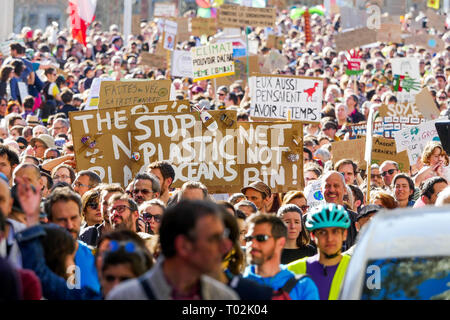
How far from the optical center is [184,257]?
340cm

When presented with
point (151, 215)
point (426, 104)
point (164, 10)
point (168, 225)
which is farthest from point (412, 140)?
point (164, 10)

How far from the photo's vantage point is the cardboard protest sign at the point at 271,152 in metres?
9.61

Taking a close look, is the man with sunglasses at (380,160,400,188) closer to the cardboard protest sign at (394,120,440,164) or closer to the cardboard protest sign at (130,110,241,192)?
the cardboard protest sign at (394,120,440,164)

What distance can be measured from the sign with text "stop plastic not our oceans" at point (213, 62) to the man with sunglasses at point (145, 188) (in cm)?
777

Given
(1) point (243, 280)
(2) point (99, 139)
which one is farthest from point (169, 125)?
(1) point (243, 280)

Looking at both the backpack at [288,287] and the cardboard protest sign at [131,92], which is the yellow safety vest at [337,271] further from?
the cardboard protest sign at [131,92]

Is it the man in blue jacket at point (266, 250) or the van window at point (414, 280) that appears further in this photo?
the man in blue jacket at point (266, 250)

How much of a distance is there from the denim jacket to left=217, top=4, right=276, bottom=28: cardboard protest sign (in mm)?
17379

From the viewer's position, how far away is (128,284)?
3.46 m

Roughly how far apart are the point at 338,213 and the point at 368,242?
1773 millimetres

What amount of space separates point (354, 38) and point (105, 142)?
532 inches

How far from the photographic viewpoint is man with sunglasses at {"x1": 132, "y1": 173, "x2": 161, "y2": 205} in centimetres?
781

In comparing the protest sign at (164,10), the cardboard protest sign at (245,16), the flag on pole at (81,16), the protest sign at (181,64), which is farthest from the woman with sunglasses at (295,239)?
the protest sign at (164,10)

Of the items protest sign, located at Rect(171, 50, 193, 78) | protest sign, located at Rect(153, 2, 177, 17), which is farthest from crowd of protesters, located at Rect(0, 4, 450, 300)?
protest sign, located at Rect(153, 2, 177, 17)
